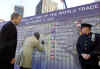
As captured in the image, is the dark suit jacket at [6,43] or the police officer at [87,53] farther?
the dark suit jacket at [6,43]

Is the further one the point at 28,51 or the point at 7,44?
the point at 28,51

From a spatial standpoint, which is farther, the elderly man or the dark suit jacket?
the elderly man

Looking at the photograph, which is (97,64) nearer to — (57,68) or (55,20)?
(57,68)

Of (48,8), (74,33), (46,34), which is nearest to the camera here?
(74,33)

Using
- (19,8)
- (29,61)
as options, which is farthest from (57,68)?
(19,8)

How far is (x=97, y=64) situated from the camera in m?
2.13

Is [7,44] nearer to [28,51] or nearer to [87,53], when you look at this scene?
[28,51]

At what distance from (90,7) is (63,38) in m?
0.85

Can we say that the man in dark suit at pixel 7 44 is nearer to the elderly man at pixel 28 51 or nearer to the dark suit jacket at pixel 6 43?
the dark suit jacket at pixel 6 43

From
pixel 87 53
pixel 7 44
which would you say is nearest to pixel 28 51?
pixel 7 44

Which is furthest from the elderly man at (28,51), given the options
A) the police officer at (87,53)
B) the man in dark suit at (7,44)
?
the police officer at (87,53)

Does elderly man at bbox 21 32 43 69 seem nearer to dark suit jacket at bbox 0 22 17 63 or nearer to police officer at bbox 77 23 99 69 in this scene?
dark suit jacket at bbox 0 22 17 63

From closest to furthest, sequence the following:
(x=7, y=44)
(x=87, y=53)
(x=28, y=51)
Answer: (x=87, y=53)
(x=7, y=44)
(x=28, y=51)

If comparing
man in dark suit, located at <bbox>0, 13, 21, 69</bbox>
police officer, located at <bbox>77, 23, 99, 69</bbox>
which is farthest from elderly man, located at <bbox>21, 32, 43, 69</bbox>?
police officer, located at <bbox>77, 23, 99, 69</bbox>
